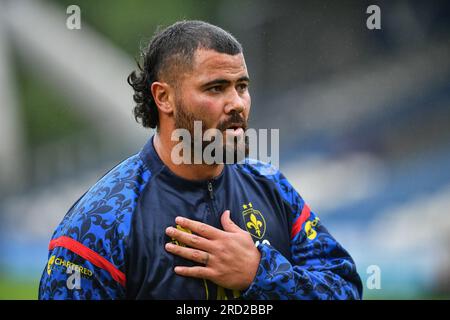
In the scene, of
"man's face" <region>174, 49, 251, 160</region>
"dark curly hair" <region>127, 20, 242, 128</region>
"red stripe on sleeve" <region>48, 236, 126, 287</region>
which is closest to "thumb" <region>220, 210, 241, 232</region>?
"man's face" <region>174, 49, 251, 160</region>

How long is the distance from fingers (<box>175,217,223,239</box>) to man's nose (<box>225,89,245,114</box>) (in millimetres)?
520

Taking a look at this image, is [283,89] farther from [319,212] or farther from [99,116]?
[99,116]

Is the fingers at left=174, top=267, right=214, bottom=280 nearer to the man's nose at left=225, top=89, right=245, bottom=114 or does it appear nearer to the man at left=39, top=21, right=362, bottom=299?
the man at left=39, top=21, right=362, bottom=299

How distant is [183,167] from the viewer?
9.68 feet

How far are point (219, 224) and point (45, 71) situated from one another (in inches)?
223

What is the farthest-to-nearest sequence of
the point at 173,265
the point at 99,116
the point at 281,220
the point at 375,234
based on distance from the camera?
the point at 99,116, the point at 375,234, the point at 281,220, the point at 173,265

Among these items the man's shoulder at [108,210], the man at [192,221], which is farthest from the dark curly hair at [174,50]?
the man's shoulder at [108,210]

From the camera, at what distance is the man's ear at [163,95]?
9.93ft

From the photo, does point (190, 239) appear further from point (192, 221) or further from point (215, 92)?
point (215, 92)

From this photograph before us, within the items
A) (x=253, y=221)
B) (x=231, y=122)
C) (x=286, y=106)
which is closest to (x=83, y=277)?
(x=253, y=221)

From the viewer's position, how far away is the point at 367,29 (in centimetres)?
763

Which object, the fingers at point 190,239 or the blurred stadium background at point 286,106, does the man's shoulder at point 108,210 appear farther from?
the blurred stadium background at point 286,106
